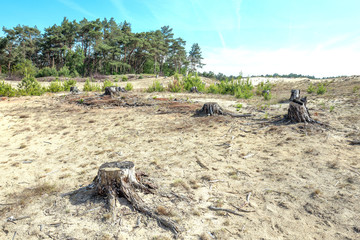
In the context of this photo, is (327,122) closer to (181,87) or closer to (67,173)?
(67,173)

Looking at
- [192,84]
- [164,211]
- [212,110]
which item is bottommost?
[164,211]

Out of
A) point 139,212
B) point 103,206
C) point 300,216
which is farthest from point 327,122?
point 103,206

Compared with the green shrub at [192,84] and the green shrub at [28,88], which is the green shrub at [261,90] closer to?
the green shrub at [192,84]

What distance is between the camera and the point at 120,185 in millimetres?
2543

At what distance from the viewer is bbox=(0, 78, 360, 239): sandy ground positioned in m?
2.17

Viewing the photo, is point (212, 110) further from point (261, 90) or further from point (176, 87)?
point (261, 90)

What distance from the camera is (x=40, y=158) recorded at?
163 inches

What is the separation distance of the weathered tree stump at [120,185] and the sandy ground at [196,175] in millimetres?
89

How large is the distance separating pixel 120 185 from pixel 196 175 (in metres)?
1.22

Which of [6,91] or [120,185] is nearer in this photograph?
[120,185]

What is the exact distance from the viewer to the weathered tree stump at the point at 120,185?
2.43 metres

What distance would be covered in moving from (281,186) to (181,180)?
142cm

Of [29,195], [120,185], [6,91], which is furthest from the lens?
[6,91]

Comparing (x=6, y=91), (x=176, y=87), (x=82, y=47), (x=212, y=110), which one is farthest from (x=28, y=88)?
(x=82, y=47)
